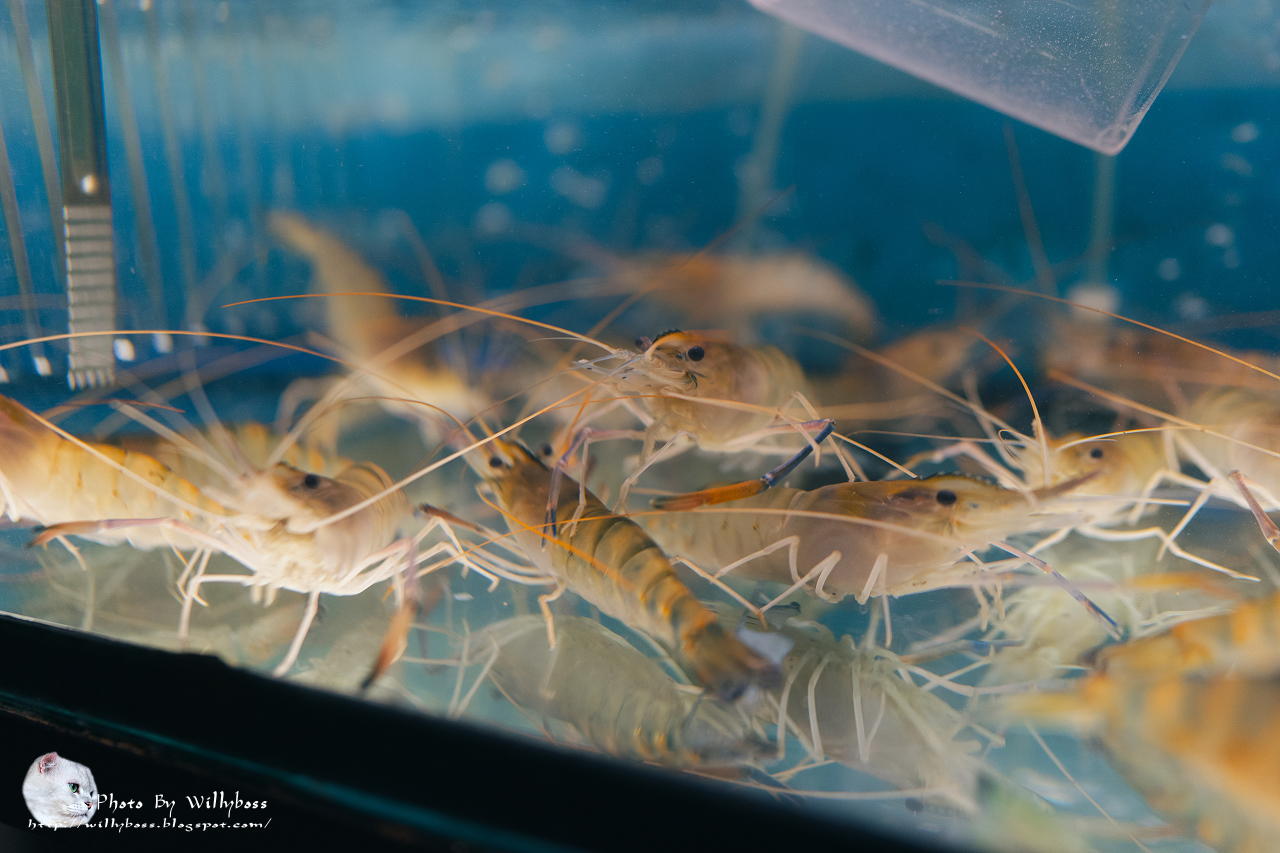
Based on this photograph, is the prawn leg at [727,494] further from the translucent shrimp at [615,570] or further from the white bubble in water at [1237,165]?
the white bubble in water at [1237,165]

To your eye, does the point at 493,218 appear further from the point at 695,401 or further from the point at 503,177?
the point at 695,401

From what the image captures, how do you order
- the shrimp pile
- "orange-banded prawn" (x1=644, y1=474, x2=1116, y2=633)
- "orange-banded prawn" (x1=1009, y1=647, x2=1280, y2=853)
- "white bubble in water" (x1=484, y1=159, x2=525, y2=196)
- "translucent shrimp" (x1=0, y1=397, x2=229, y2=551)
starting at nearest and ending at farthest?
1. "orange-banded prawn" (x1=1009, y1=647, x2=1280, y2=853)
2. the shrimp pile
3. "orange-banded prawn" (x1=644, y1=474, x2=1116, y2=633)
4. "translucent shrimp" (x1=0, y1=397, x2=229, y2=551)
5. "white bubble in water" (x1=484, y1=159, x2=525, y2=196)

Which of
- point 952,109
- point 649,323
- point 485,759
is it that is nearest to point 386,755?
point 485,759

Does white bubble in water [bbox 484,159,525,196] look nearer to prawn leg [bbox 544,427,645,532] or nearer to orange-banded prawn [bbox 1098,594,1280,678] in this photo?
prawn leg [bbox 544,427,645,532]

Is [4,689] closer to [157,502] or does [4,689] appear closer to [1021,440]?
[157,502]

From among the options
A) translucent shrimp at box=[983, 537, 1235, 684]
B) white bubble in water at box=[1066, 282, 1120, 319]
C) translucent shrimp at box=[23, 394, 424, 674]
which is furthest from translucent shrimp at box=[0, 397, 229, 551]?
white bubble in water at box=[1066, 282, 1120, 319]

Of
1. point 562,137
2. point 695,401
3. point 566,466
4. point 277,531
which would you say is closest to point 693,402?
point 695,401
